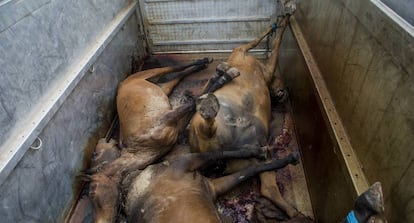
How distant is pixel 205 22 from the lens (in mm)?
3400

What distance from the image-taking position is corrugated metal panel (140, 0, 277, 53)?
330 cm

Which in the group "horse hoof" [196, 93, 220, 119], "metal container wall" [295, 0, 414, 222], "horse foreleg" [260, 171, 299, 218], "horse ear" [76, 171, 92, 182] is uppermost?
"metal container wall" [295, 0, 414, 222]

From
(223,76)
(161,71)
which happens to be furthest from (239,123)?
(161,71)

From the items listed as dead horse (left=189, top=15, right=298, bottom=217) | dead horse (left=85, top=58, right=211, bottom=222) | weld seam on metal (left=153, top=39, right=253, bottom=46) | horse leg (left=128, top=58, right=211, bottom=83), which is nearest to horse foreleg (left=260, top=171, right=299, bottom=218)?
dead horse (left=189, top=15, right=298, bottom=217)

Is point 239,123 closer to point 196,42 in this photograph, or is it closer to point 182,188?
point 182,188

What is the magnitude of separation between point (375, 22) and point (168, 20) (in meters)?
2.48

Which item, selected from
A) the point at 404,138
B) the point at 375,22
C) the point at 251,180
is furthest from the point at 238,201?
the point at 375,22

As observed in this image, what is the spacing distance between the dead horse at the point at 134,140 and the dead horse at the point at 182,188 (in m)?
0.17

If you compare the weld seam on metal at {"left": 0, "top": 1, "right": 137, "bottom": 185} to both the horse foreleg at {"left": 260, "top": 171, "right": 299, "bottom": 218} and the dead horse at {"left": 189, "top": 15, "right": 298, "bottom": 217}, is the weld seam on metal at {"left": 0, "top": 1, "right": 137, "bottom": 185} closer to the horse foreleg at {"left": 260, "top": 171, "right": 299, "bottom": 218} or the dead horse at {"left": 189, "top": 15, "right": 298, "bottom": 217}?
the dead horse at {"left": 189, "top": 15, "right": 298, "bottom": 217}

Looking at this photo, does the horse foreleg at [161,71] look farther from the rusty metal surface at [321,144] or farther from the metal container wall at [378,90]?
the metal container wall at [378,90]

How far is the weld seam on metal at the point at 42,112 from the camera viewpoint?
155 cm

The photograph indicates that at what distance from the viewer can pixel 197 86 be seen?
3258mm

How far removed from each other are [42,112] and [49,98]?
0.13m

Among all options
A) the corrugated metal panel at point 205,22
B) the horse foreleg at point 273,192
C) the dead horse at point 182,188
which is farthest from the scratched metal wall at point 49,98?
the horse foreleg at point 273,192
